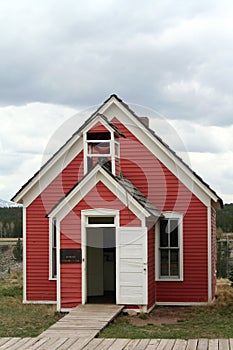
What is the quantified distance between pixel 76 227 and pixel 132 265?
66.2 inches

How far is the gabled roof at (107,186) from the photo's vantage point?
18516 millimetres

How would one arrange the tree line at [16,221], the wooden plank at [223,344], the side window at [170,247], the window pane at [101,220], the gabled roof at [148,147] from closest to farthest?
the wooden plank at [223,344], the window pane at [101,220], the gabled roof at [148,147], the side window at [170,247], the tree line at [16,221]

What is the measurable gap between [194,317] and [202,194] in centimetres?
389

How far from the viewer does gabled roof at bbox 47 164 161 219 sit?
60.7 feet

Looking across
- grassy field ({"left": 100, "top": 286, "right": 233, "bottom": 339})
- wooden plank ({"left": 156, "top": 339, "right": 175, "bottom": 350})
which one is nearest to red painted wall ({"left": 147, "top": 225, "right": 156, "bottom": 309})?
grassy field ({"left": 100, "top": 286, "right": 233, "bottom": 339})

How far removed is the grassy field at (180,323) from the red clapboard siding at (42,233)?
340 cm

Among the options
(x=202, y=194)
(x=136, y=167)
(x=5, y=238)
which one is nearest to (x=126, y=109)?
(x=136, y=167)

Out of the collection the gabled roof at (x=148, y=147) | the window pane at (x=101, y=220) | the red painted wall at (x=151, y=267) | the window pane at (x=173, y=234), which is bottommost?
the red painted wall at (x=151, y=267)

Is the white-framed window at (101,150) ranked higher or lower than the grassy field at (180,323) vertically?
higher

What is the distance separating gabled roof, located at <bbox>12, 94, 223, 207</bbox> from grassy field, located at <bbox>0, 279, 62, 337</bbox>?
302 centimetres

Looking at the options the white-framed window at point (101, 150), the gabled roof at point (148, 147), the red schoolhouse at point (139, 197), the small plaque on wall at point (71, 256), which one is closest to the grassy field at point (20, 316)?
the red schoolhouse at point (139, 197)

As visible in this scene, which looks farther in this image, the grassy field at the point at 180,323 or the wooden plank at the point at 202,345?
the grassy field at the point at 180,323

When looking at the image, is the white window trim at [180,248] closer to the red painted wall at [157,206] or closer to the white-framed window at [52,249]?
the red painted wall at [157,206]

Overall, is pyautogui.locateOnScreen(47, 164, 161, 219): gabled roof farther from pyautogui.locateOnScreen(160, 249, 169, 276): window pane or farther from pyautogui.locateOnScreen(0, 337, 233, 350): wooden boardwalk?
pyautogui.locateOnScreen(0, 337, 233, 350): wooden boardwalk
